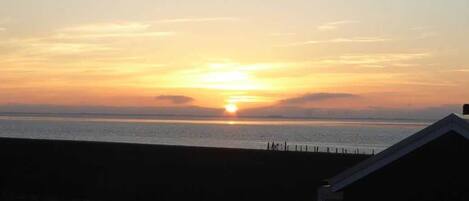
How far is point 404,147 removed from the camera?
12094 mm

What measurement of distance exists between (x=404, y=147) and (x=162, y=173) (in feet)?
84.5

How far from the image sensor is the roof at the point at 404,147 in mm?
11672

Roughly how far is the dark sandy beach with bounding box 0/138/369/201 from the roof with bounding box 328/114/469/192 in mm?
19521

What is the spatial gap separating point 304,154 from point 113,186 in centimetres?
950

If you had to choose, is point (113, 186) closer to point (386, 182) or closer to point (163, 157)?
point (163, 157)

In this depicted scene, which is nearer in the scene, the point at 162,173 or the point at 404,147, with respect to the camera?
the point at 404,147

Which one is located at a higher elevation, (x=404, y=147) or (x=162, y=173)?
(x=404, y=147)

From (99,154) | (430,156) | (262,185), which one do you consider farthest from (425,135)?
(99,154)

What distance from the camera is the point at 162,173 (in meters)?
36.9

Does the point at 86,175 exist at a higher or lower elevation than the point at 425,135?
lower

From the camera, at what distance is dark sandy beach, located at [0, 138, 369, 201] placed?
1337 inches

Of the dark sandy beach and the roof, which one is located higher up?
the roof

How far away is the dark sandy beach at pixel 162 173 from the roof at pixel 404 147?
64.0ft

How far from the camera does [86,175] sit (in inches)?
1454
